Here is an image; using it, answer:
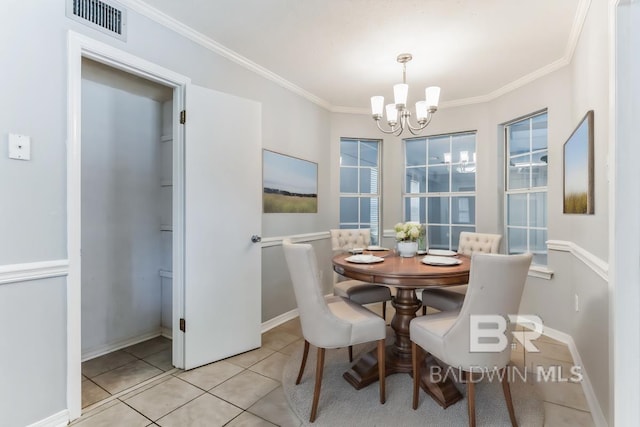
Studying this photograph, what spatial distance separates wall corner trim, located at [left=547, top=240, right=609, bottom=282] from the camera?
1650 mm

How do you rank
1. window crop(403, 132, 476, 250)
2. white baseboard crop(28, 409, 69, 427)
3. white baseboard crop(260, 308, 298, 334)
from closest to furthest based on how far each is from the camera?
white baseboard crop(28, 409, 69, 427) → white baseboard crop(260, 308, 298, 334) → window crop(403, 132, 476, 250)

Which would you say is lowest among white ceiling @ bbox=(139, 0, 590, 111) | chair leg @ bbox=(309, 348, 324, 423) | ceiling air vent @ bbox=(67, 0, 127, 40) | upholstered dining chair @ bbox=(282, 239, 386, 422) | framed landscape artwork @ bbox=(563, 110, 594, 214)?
chair leg @ bbox=(309, 348, 324, 423)

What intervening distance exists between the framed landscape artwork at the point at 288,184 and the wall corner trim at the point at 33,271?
5.36ft

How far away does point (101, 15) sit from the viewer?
6.18 ft

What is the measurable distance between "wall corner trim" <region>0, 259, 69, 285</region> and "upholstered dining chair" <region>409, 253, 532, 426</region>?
208cm

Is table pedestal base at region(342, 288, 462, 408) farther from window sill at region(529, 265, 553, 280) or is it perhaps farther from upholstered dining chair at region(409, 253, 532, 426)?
window sill at region(529, 265, 553, 280)

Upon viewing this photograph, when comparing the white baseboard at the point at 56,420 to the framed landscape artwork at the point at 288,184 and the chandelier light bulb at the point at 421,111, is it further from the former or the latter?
the chandelier light bulb at the point at 421,111

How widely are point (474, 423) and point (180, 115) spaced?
267 cm

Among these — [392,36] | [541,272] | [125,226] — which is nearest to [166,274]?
[125,226]

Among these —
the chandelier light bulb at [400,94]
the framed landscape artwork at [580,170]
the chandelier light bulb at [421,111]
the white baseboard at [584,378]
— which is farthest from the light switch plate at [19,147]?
the white baseboard at [584,378]

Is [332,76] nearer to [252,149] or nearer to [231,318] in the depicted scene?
[252,149]

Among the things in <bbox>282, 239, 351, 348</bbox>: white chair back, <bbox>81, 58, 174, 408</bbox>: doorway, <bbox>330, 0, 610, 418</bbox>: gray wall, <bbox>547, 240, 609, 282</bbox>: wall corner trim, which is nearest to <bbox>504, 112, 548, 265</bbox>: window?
<bbox>330, 0, 610, 418</bbox>: gray wall

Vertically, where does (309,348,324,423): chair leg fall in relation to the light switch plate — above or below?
below

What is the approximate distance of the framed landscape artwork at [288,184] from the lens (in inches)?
123
